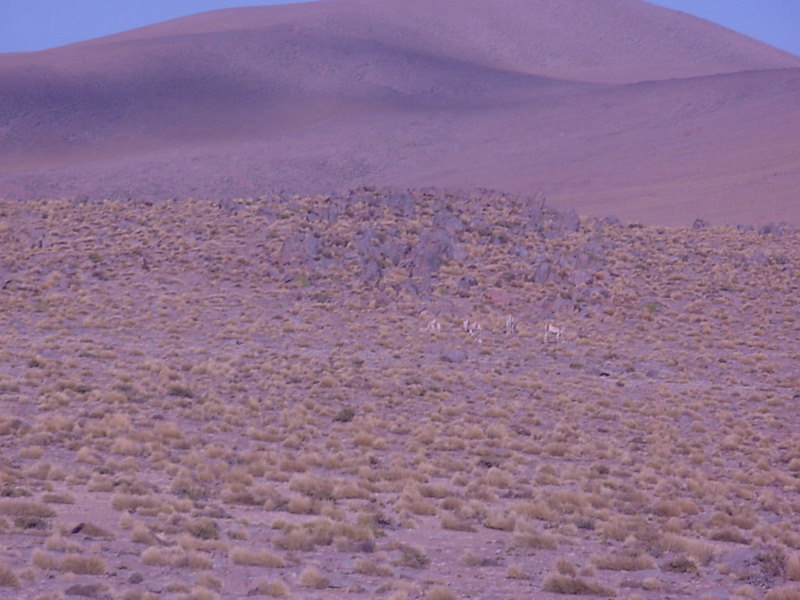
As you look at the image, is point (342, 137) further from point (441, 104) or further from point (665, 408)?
point (665, 408)

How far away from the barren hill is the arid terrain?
901 inches

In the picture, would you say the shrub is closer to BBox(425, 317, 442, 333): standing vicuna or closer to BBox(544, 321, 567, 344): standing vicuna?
BBox(425, 317, 442, 333): standing vicuna

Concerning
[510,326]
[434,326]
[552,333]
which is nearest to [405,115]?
[510,326]

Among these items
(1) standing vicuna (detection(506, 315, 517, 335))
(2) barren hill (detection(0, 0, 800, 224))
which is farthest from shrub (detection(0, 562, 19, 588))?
(2) barren hill (detection(0, 0, 800, 224))

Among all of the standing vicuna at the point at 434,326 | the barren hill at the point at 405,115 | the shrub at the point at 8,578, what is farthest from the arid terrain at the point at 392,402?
the barren hill at the point at 405,115

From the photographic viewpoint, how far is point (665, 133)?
83688 mm

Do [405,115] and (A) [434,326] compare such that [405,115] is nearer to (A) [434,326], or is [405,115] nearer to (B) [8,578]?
A: (A) [434,326]

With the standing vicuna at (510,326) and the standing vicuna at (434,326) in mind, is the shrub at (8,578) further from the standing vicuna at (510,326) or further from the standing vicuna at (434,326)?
the standing vicuna at (510,326)

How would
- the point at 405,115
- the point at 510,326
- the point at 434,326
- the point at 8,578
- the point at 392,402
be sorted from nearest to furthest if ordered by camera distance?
the point at 8,578, the point at 392,402, the point at 434,326, the point at 510,326, the point at 405,115

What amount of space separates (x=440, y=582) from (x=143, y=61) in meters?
112

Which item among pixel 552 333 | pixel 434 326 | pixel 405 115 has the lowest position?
pixel 552 333

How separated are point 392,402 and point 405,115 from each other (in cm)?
7954

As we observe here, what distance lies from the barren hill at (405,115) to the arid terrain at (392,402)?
75.1 ft

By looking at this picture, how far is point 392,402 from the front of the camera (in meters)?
23.0
